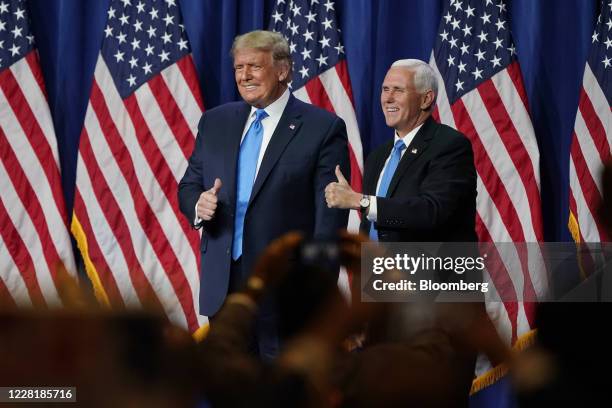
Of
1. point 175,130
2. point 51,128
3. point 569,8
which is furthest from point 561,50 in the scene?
point 51,128

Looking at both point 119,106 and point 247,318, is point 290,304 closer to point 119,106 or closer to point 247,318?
point 247,318

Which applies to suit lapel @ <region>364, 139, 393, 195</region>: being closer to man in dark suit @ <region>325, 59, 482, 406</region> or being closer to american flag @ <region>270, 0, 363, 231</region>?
man in dark suit @ <region>325, 59, 482, 406</region>

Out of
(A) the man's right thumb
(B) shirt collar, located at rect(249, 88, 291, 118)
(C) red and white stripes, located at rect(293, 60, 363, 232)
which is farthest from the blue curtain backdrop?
(A) the man's right thumb

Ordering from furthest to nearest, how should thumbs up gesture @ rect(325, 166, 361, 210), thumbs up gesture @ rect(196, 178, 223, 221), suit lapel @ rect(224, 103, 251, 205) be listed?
suit lapel @ rect(224, 103, 251, 205)
thumbs up gesture @ rect(196, 178, 223, 221)
thumbs up gesture @ rect(325, 166, 361, 210)

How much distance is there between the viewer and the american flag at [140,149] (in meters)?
4.97

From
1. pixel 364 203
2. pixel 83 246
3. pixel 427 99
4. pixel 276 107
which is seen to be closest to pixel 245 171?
pixel 276 107

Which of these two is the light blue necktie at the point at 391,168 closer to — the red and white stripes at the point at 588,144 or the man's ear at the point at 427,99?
the man's ear at the point at 427,99

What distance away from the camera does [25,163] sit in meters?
5.09

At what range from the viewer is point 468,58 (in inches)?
194

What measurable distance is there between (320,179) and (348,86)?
1.67m

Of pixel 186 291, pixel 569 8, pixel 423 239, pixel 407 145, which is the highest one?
pixel 569 8

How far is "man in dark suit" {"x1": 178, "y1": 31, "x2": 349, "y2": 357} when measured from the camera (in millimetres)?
3375

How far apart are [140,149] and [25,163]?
2.10ft

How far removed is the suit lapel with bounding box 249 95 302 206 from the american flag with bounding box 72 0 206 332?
1625mm
